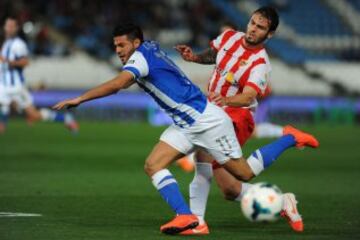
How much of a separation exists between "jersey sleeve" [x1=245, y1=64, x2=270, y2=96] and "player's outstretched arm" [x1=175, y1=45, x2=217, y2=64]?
739mm

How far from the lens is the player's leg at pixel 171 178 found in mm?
9352

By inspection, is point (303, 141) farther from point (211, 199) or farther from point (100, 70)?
point (100, 70)

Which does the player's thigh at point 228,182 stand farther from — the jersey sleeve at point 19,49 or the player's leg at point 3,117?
the player's leg at point 3,117

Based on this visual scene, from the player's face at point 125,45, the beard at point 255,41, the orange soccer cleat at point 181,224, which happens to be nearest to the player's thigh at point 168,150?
the orange soccer cleat at point 181,224

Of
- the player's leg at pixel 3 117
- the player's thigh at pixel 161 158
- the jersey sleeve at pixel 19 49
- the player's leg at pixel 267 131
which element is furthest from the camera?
the player's leg at pixel 267 131

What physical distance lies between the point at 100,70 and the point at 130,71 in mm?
24260

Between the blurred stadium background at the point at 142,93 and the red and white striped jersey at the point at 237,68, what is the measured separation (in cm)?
359

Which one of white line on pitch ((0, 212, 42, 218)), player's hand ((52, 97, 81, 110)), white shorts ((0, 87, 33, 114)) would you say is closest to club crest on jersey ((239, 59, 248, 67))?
player's hand ((52, 97, 81, 110))

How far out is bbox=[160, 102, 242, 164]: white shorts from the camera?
31.3 ft

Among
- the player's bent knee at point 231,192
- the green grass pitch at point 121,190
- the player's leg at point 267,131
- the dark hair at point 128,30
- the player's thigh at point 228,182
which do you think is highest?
the dark hair at point 128,30

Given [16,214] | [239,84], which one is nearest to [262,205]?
[239,84]

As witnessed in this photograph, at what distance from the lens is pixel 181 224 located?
9.30m

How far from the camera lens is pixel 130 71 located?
9.21m

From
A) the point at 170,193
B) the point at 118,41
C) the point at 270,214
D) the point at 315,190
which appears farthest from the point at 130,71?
the point at 315,190
